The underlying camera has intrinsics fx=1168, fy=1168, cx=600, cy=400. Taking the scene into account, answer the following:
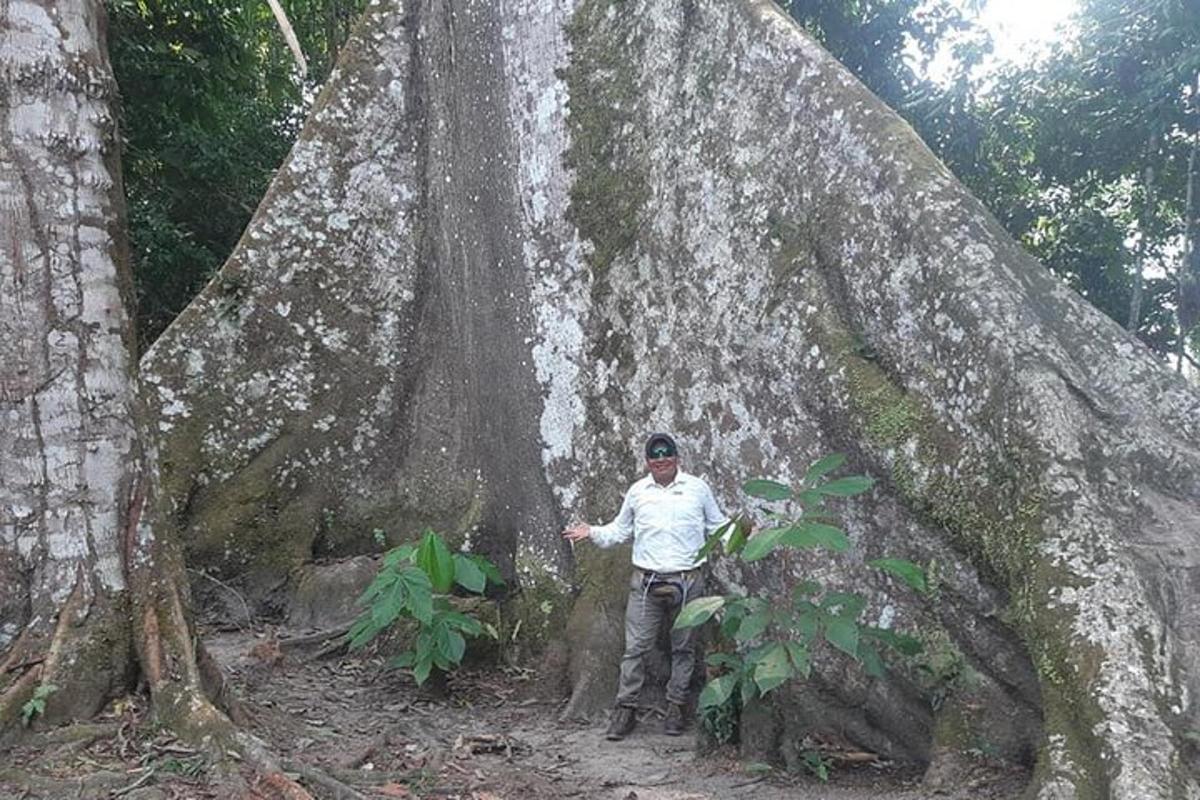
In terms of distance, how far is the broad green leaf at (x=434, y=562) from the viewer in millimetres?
5910

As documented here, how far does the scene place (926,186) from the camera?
5277mm

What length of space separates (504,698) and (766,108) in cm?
343

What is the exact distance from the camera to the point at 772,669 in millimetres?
4652

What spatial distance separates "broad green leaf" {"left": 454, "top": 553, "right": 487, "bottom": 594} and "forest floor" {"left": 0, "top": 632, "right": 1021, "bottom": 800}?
683 millimetres

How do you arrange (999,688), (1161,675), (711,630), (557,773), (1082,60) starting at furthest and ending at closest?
(1082,60)
(711,630)
(557,773)
(999,688)
(1161,675)

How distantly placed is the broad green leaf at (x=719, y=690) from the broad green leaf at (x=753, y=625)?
404 millimetres

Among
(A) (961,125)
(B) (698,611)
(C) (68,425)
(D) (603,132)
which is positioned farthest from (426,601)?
(A) (961,125)

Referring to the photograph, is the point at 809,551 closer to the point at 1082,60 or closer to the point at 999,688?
the point at 999,688

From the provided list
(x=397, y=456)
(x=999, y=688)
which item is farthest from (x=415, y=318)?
(x=999, y=688)

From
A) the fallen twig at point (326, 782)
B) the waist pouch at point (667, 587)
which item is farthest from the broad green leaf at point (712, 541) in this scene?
the fallen twig at point (326, 782)

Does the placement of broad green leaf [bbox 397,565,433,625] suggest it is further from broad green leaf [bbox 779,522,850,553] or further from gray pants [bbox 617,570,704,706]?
broad green leaf [bbox 779,522,850,553]

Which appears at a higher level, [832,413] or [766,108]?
[766,108]

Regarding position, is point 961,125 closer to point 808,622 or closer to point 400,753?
point 808,622

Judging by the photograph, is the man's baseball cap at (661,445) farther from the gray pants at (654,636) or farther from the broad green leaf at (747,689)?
the broad green leaf at (747,689)
